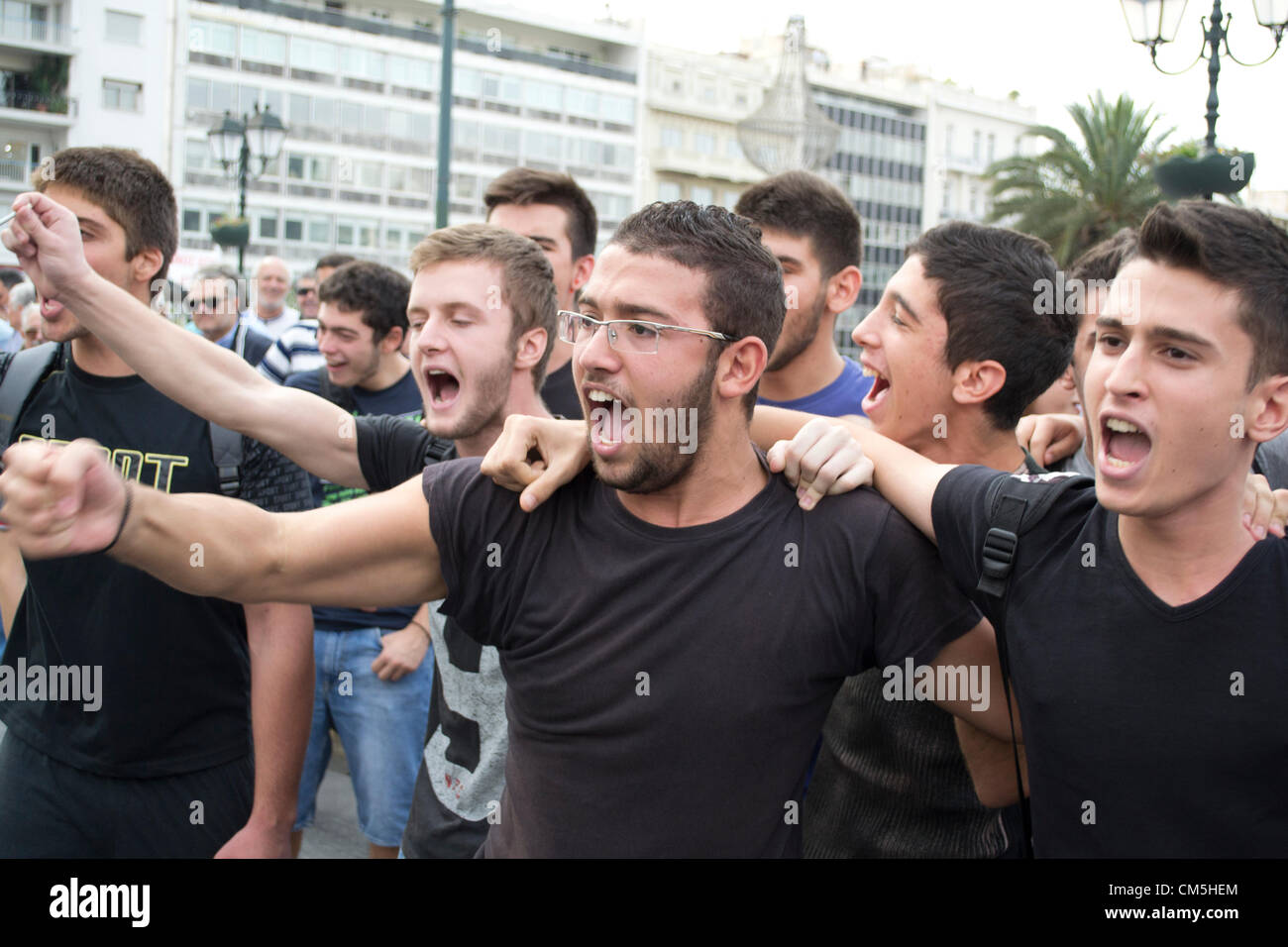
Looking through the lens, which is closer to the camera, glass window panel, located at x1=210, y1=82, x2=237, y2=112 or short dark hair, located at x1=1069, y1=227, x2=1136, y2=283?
short dark hair, located at x1=1069, y1=227, x2=1136, y2=283

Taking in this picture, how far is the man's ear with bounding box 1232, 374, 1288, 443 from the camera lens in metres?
2.14

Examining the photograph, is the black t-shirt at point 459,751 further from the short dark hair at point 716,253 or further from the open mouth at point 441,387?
the short dark hair at point 716,253

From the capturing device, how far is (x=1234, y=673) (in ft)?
6.63

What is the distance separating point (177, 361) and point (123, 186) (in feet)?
2.70

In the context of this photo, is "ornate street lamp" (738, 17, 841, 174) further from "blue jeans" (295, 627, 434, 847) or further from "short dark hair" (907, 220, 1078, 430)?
"short dark hair" (907, 220, 1078, 430)

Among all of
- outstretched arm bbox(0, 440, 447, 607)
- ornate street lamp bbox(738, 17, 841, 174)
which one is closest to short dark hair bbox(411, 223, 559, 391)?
outstretched arm bbox(0, 440, 447, 607)

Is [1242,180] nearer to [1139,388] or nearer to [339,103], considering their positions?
Answer: [1139,388]

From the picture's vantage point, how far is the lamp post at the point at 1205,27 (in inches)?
364

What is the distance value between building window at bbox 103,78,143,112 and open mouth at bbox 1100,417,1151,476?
5369 cm

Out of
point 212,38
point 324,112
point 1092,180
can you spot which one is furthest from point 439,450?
point 324,112

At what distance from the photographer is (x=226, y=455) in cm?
335

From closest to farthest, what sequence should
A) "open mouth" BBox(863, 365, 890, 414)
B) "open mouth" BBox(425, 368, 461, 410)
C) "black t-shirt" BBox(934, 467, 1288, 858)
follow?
"black t-shirt" BBox(934, 467, 1288, 858) < "open mouth" BBox(863, 365, 890, 414) < "open mouth" BBox(425, 368, 461, 410)
